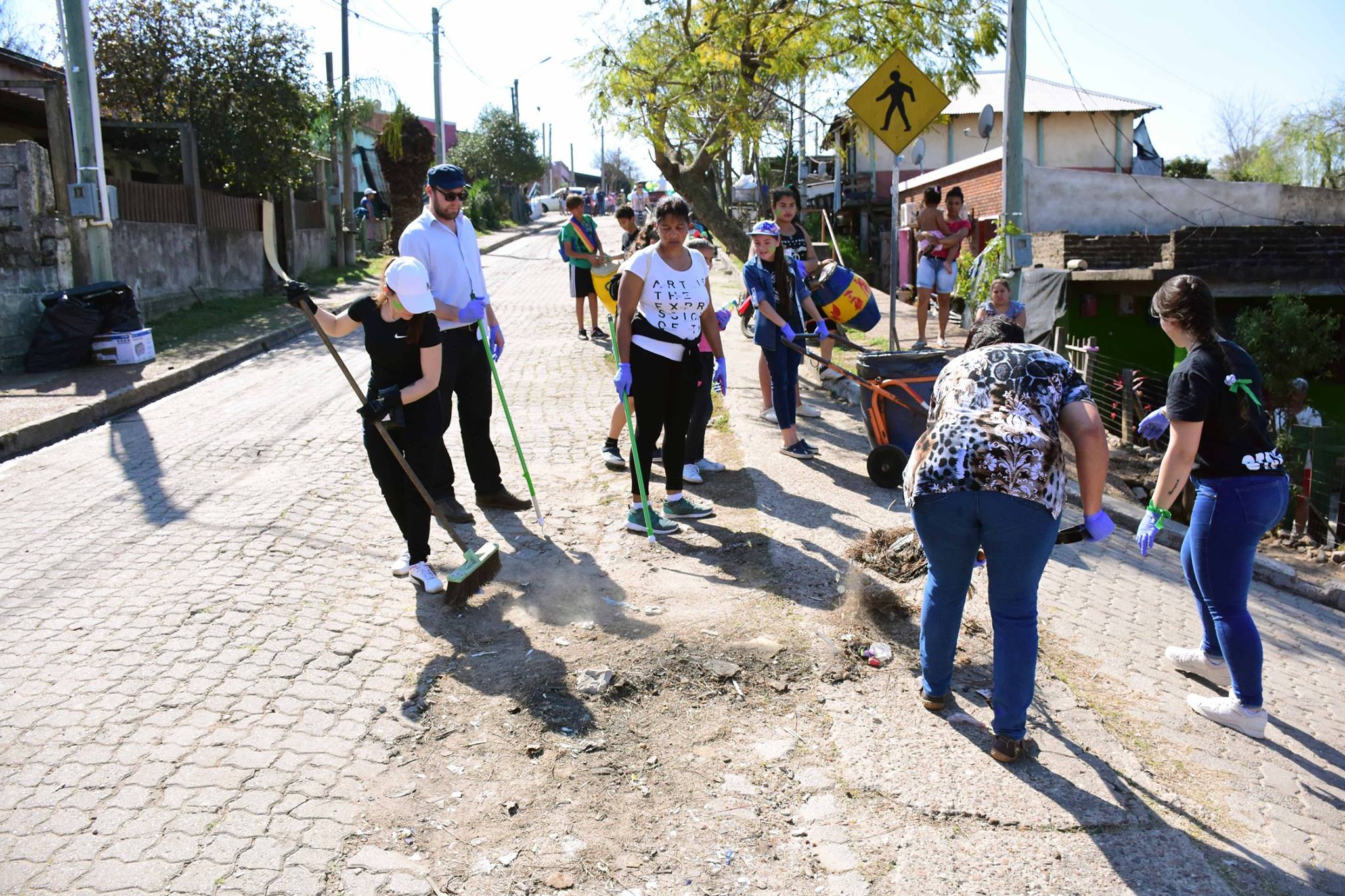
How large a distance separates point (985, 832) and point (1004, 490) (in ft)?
3.66

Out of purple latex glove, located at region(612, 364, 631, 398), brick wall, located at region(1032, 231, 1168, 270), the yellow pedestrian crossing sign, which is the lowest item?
purple latex glove, located at region(612, 364, 631, 398)

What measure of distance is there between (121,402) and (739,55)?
7.75 meters

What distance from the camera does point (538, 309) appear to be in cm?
1662

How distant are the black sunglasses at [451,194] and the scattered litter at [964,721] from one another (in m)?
3.74

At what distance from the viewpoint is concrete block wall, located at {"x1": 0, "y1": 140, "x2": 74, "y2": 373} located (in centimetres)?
1138

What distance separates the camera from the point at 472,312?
600 centimetres

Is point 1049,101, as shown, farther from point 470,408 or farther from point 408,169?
point 470,408

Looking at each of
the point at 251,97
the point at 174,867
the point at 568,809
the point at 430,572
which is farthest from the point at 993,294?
the point at 251,97

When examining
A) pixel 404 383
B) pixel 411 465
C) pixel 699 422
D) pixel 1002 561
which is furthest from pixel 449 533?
pixel 1002 561

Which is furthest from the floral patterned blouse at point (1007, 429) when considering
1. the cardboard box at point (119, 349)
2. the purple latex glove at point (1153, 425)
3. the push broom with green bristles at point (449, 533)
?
the cardboard box at point (119, 349)

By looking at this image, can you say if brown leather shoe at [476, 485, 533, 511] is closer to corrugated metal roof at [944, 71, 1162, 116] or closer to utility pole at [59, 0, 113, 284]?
utility pole at [59, 0, 113, 284]

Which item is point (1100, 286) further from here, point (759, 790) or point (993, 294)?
point (759, 790)

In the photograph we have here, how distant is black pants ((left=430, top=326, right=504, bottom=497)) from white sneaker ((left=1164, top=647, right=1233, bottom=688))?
3901mm

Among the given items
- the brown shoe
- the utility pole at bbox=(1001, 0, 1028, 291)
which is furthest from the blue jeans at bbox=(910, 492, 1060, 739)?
the utility pole at bbox=(1001, 0, 1028, 291)
